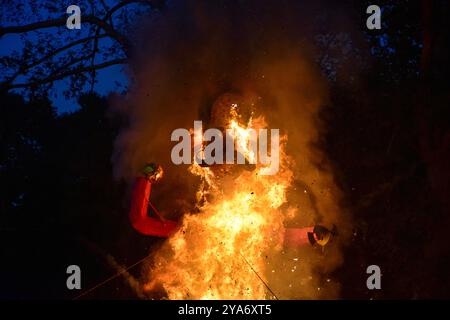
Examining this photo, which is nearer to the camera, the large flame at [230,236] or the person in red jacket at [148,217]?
the person in red jacket at [148,217]

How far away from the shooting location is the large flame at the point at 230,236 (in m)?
5.69

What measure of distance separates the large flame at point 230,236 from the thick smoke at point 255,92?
17.6 inches

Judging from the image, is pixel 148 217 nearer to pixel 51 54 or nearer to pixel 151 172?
pixel 151 172

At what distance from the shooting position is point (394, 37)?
22.9ft

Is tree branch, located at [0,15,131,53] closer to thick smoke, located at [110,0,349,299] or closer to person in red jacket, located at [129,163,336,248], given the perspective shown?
thick smoke, located at [110,0,349,299]

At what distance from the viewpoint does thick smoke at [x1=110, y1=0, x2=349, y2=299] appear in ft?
21.3

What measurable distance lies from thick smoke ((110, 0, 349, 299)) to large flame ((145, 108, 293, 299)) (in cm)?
45

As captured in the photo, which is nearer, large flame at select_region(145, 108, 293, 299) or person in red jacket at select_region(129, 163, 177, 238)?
person in red jacket at select_region(129, 163, 177, 238)

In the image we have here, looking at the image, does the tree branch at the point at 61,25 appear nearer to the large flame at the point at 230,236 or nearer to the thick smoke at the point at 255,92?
the thick smoke at the point at 255,92

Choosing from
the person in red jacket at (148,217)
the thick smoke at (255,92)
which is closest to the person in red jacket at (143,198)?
the person in red jacket at (148,217)

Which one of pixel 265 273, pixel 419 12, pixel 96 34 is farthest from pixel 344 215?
pixel 96 34

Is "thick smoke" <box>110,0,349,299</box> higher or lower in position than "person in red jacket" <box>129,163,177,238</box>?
higher

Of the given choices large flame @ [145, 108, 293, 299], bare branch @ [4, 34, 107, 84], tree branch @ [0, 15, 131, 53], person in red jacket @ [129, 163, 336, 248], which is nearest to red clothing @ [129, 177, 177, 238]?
person in red jacket @ [129, 163, 336, 248]
